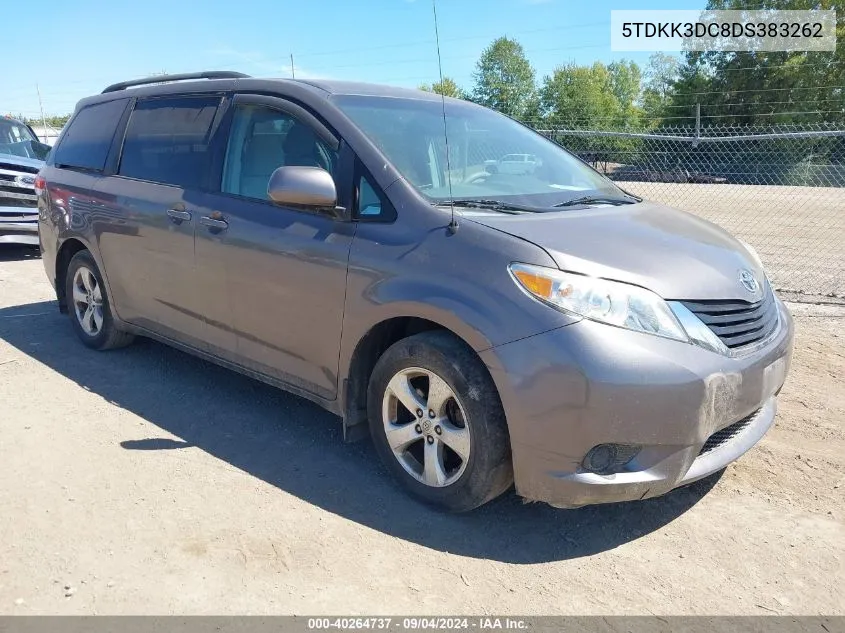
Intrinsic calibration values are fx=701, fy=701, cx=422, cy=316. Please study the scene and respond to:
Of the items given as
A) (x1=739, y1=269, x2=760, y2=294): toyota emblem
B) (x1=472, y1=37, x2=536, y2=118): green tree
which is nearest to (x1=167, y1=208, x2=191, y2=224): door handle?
(x1=739, y1=269, x2=760, y2=294): toyota emblem

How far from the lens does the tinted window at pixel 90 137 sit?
5.09 metres

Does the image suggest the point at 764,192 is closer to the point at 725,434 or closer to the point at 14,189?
the point at 14,189

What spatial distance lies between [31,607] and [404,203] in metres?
2.15

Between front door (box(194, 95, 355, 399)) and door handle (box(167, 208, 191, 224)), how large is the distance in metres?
0.10

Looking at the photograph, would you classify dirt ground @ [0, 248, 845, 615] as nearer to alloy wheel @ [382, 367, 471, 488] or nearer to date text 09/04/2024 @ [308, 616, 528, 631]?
date text 09/04/2024 @ [308, 616, 528, 631]

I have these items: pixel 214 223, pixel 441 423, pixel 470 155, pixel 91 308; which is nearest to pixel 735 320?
pixel 441 423

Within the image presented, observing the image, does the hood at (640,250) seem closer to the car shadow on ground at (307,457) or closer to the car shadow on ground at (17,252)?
the car shadow on ground at (307,457)

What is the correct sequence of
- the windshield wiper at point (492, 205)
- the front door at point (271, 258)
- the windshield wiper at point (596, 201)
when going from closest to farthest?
the windshield wiper at point (492, 205)
the front door at point (271, 258)
the windshield wiper at point (596, 201)

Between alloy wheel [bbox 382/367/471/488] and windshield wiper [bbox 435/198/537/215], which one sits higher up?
windshield wiper [bbox 435/198/537/215]

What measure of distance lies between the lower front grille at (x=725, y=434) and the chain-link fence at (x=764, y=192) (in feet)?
14.4

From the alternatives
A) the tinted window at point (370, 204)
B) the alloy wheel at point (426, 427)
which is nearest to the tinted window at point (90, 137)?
the tinted window at point (370, 204)

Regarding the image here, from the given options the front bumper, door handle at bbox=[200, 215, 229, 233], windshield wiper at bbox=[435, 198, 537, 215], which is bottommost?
the front bumper

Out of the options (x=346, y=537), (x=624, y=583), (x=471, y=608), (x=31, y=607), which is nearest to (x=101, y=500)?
(x=31, y=607)

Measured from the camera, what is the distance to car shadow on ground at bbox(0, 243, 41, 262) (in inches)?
383
